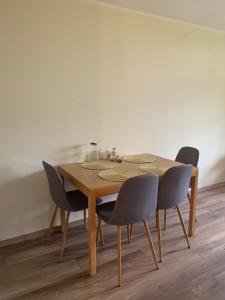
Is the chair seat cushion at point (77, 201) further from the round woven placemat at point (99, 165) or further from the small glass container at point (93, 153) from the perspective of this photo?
the small glass container at point (93, 153)

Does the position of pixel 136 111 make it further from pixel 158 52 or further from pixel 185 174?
pixel 185 174

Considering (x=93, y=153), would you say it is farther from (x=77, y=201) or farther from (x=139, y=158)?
→ (x=77, y=201)

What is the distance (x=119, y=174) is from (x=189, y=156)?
1.08 meters

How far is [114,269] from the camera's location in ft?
7.00

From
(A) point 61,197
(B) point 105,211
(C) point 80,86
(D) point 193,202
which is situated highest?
(C) point 80,86

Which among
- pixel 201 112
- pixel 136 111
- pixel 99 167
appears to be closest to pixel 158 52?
pixel 136 111

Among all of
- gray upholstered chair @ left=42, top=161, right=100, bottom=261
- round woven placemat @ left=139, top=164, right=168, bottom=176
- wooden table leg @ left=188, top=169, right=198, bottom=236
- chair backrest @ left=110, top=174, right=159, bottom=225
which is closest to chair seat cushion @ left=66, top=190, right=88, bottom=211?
gray upholstered chair @ left=42, top=161, right=100, bottom=261

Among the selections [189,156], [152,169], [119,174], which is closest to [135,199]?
[119,174]

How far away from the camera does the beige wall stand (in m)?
2.33

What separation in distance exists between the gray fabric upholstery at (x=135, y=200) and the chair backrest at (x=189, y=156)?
40.9 inches

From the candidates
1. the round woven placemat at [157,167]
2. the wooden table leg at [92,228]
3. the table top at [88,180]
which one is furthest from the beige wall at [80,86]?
the wooden table leg at [92,228]

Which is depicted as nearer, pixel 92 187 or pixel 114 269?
pixel 92 187

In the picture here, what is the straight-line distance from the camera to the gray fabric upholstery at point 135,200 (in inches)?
72.3

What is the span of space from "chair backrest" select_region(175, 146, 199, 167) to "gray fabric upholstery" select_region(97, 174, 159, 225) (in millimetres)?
1040
